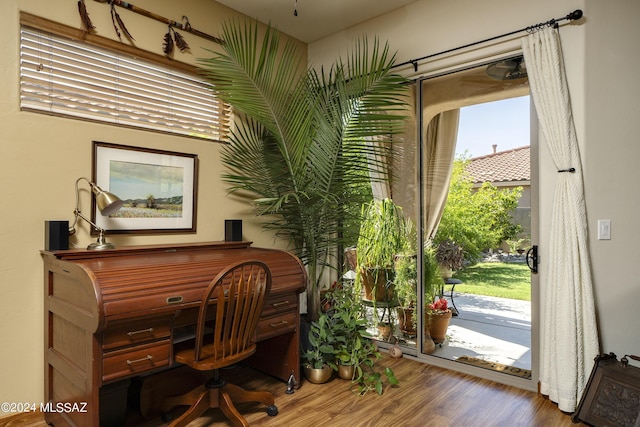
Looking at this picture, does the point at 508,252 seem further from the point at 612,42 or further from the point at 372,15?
the point at 372,15

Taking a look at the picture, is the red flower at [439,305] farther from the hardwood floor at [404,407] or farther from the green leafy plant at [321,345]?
the green leafy plant at [321,345]

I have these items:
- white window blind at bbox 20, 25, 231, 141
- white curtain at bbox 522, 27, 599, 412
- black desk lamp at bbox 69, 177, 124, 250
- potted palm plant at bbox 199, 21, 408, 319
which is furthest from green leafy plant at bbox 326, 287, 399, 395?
white window blind at bbox 20, 25, 231, 141

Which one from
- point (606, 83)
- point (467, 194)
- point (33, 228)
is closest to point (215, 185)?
point (33, 228)

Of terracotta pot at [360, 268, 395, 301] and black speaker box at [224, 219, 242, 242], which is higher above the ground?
black speaker box at [224, 219, 242, 242]

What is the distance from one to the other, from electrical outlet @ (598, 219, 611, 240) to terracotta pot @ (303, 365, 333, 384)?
1848mm

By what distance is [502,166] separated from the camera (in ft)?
9.27

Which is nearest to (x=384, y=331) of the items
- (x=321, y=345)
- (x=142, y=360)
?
(x=321, y=345)

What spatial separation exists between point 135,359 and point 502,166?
2.52m

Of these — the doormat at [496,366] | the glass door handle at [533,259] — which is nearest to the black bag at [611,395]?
the doormat at [496,366]

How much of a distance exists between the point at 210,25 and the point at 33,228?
6.08 feet

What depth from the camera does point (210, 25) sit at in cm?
305

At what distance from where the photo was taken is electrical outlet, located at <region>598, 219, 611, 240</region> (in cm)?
236

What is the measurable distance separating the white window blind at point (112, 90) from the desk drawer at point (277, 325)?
1.45 meters

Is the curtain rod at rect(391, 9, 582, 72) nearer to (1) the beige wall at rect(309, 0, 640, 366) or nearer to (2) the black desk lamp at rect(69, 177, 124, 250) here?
(1) the beige wall at rect(309, 0, 640, 366)
